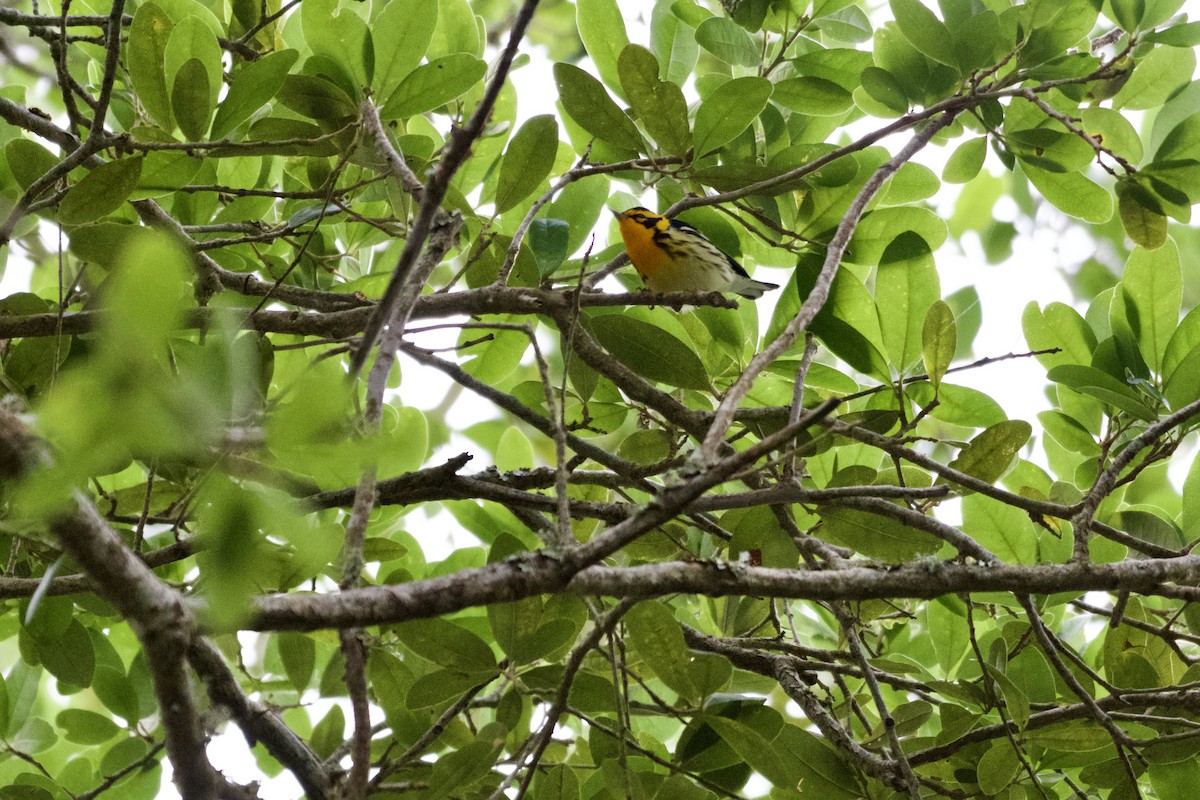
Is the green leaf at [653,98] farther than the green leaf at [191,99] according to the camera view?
Yes

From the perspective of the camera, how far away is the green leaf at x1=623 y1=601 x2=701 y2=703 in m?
1.76

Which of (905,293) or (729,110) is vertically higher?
(729,110)

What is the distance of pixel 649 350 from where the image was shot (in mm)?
2238

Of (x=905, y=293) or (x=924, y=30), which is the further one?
(x=924, y=30)

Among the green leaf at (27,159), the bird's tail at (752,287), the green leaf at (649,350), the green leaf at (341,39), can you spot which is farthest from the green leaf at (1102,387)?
the bird's tail at (752,287)

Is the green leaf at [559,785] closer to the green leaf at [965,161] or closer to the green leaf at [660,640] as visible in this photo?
the green leaf at [660,640]

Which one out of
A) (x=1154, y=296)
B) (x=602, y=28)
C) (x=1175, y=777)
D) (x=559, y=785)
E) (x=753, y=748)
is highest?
(x=602, y=28)

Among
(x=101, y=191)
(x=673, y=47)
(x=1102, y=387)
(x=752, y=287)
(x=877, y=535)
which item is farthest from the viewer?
(x=752, y=287)

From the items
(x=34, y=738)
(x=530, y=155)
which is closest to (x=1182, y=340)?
→ (x=530, y=155)

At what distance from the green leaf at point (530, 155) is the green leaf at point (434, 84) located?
184mm

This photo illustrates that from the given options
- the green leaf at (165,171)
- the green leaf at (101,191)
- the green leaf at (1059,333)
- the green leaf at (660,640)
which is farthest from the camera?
the green leaf at (1059,333)

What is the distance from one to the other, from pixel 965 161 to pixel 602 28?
119 centimetres

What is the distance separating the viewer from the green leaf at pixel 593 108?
2.33 m

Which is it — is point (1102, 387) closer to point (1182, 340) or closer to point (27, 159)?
point (1182, 340)
